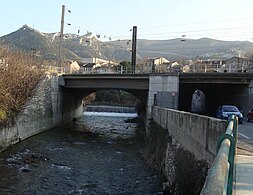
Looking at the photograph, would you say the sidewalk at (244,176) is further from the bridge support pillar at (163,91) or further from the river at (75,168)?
the bridge support pillar at (163,91)

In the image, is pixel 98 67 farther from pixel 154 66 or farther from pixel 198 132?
pixel 198 132

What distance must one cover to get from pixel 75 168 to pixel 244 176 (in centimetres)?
1556

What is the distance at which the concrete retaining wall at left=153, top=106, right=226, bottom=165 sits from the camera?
12.2 m

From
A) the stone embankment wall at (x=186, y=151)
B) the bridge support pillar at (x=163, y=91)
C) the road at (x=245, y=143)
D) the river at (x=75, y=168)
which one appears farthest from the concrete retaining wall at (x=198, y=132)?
the bridge support pillar at (x=163, y=91)

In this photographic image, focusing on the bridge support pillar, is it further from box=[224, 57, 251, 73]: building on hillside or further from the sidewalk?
the sidewalk

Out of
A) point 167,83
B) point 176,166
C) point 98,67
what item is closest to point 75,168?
point 176,166

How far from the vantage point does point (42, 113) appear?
4172 centimetres

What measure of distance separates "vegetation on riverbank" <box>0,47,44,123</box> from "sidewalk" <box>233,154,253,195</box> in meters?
22.8

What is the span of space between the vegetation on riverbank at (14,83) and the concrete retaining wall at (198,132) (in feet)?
52.5

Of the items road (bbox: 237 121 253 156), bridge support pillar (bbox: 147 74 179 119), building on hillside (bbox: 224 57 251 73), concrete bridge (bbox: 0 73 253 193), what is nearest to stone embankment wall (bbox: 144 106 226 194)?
concrete bridge (bbox: 0 73 253 193)

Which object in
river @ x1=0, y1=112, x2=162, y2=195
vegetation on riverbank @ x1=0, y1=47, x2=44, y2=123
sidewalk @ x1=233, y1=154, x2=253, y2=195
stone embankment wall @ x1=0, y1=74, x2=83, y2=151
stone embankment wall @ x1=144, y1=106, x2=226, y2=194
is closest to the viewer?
sidewalk @ x1=233, y1=154, x2=253, y2=195

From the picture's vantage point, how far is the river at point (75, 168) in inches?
710

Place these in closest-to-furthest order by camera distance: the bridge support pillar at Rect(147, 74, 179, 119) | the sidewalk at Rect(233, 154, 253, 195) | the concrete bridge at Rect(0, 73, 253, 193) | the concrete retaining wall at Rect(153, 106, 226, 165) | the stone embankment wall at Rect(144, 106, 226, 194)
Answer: the sidewalk at Rect(233, 154, 253, 195) → the concrete retaining wall at Rect(153, 106, 226, 165) → the stone embankment wall at Rect(144, 106, 226, 194) → the concrete bridge at Rect(0, 73, 253, 193) → the bridge support pillar at Rect(147, 74, 179, 119)

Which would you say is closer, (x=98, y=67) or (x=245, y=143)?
(x=245, y=143)
